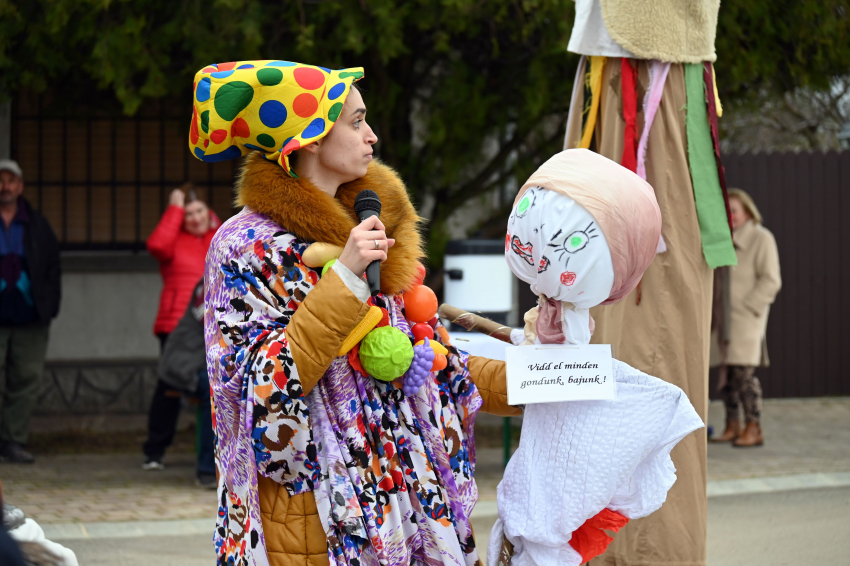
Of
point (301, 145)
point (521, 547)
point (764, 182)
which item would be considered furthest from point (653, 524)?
point (764, 182)

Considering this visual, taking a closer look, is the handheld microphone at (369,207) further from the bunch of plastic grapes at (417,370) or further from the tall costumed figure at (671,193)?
the tall costumed figure at (671,193)

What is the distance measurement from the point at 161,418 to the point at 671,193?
440 cm

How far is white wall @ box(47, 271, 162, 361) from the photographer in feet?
31.7

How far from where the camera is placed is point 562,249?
7.82ft

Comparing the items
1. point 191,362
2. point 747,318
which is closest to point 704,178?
point 191,362

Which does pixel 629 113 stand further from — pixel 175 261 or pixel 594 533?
pixel 175 261

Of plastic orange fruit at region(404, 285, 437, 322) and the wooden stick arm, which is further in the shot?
the wooden stick arm

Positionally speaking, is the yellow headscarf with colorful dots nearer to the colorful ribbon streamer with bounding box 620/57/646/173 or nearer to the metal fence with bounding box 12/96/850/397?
the colorful ribbon streamer with bounding box 620/57/646/173

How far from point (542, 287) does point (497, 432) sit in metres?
6.61

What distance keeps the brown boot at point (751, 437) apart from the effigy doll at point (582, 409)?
585 cm

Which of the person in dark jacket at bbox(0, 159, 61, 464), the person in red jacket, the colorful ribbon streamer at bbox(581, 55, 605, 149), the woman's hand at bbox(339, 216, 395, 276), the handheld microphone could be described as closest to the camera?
the woman's hand at bbox(339, 216, 395, 276)

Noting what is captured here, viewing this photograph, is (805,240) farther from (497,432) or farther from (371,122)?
(371,122)

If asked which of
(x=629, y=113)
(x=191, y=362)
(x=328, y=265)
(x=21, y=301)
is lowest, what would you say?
(x=191, y=362)

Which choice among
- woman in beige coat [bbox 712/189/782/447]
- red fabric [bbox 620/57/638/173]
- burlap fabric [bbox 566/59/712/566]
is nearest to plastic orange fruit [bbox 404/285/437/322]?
burlap fabric [bbox 566/59/712/566]
